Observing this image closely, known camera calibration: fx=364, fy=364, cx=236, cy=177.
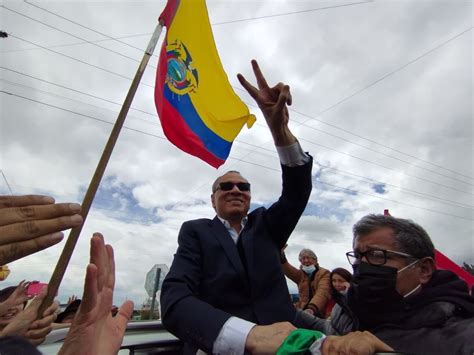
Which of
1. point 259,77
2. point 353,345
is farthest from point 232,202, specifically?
point 353,345

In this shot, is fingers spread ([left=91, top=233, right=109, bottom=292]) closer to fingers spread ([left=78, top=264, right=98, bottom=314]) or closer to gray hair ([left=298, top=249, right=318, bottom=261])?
fingers spread ([left=78, top=264, right=98, bottom=314])

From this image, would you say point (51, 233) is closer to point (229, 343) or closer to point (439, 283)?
point (229, 343)

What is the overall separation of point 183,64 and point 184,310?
2.12 metres

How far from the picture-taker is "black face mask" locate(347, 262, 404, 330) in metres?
1.92

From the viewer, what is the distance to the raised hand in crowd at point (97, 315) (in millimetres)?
1180

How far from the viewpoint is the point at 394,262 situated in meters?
2.04

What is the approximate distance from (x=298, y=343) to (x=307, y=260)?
4667mm

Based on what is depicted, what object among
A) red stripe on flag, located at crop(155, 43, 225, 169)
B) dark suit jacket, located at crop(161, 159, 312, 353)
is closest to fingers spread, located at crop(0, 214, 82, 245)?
dark suit jacket, located at crop(161, 159, 312, 353)

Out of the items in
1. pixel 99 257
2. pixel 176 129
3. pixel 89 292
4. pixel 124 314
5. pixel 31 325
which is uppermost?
pixel 176 129

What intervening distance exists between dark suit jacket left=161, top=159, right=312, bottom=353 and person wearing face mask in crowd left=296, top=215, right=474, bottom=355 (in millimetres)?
419

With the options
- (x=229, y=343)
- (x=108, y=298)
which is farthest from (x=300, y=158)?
(x=108, y=298)

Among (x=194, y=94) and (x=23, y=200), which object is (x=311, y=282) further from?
(x=23, y=200)

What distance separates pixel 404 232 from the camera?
2131 mm

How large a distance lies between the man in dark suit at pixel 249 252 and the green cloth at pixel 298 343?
24.3 inches
